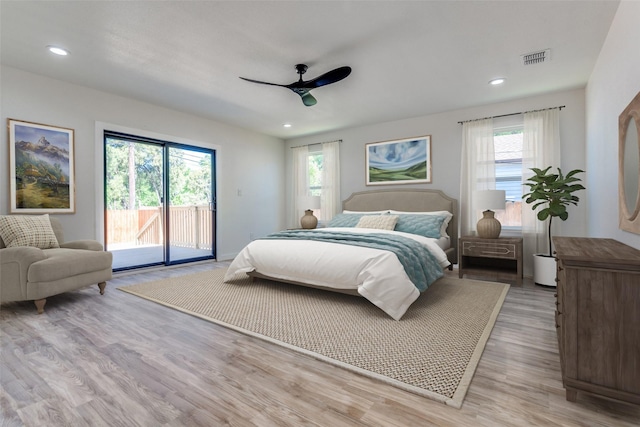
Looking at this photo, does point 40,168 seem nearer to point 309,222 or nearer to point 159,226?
point 159,226

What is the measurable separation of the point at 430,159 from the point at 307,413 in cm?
435

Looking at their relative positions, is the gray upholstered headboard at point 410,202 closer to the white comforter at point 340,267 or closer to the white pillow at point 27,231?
the white comforter at point 340,267

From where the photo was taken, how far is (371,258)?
2.64 metres

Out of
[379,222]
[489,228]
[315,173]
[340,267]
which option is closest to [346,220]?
[379,222]

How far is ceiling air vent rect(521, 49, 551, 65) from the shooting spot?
290 centimetres

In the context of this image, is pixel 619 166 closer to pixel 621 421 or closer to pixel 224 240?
pixel 621 421

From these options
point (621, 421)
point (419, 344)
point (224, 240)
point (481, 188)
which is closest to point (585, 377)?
point (621, 421)

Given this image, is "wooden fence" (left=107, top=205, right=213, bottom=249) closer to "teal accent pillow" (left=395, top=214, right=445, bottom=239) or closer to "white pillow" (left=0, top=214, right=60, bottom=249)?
"white pillow" (left=0, top=214, right=60, bottom=249)

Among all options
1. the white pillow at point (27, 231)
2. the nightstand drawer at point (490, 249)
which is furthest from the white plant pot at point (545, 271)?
the white pillow at point (27, 231)

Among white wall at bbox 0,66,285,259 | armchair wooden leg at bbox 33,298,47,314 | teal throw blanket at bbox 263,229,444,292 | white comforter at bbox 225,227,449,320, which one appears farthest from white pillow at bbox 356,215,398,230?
armchair wooden leg at bbox 33,298,47,314

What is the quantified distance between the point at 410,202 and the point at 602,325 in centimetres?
365

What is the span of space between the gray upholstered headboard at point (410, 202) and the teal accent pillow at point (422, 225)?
0.43 metres

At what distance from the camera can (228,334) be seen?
7.28 ft

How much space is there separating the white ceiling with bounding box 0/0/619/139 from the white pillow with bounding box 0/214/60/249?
163 cm
